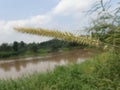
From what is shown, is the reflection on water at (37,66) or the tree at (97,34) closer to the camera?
the tree at (97,34)

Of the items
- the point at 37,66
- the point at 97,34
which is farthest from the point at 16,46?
the point at 97,34

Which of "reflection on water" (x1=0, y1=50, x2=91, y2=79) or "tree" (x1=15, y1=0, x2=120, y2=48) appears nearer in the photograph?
"tree" (x1=15, y1=0, x2=120, y2=48)

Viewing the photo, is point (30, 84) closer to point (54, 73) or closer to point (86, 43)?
point (54, 73)

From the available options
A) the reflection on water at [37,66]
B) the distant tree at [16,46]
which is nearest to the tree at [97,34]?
the reflection on water at [37,66]

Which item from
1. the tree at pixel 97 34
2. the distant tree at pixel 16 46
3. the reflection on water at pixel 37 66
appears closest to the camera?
the tree at pixel 97 34

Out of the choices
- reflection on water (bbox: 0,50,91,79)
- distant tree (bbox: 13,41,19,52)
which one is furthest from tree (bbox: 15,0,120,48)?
distant tree (bbox: 13,41,19,52)

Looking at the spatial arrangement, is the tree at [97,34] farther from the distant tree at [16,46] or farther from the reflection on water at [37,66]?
the distant tree at [16,46]

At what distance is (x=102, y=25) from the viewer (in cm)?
95

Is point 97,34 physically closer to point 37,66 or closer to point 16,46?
point 37,66

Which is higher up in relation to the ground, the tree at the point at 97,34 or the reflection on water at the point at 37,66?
the tree at the point at 97,34

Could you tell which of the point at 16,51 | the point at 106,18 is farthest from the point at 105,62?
the point at 16,51

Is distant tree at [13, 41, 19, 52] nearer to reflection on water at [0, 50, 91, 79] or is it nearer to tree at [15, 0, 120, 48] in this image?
reflection on water at [0, 50, 91, 79]

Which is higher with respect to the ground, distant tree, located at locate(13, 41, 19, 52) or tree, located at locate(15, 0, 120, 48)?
tree, located at locate(15, 0, 120, 48)

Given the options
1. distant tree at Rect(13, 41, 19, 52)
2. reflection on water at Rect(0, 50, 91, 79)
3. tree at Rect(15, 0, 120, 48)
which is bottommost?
reflection on water at Rect(0, 50, 91, 79)
